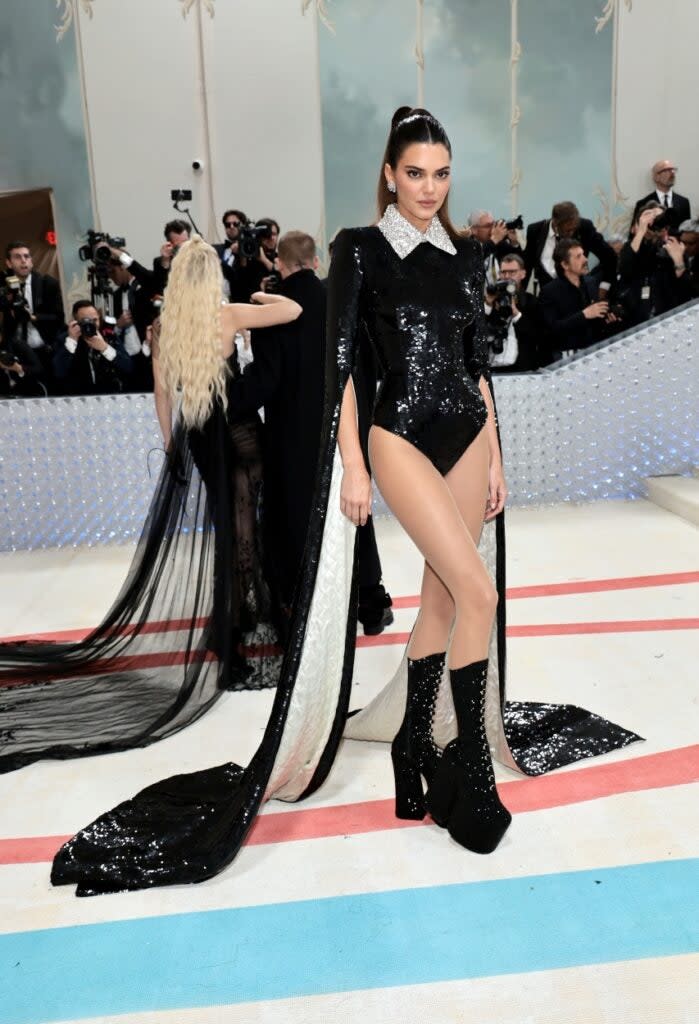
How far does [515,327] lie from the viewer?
5.93 metres

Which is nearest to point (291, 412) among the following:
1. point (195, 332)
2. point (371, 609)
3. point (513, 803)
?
point (195, 332)

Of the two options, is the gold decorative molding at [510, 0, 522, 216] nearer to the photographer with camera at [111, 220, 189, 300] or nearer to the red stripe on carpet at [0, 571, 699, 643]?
the photographer with camera at [111, 220, 189, 300]

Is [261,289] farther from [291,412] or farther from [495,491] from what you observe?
[495,491]

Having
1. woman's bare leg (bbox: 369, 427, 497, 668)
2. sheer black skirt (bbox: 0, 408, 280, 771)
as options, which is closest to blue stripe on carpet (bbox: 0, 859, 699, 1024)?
woman's bare leg (bbox: 369, 427, 497, 668)

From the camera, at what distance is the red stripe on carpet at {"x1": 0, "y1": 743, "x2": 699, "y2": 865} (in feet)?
8.00

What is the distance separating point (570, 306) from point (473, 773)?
13.9ft

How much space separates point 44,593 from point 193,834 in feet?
8.53

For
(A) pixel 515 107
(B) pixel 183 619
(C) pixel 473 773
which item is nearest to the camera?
(C) pixel 473 773

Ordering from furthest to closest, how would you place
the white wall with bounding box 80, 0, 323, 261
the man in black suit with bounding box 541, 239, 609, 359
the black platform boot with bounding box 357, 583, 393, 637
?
1. the white wall with bounding box 80, 0, 323, 261
2. the man in black suit with bounding box 541, 239, 609, 359
3. the black platform boot with bounding box 357, 583, 393, 637

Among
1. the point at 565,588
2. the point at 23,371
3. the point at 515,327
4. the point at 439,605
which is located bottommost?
the point at 565,588

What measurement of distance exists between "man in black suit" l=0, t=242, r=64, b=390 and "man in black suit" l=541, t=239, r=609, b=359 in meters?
2.87

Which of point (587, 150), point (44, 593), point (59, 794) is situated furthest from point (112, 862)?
point (587, 150)

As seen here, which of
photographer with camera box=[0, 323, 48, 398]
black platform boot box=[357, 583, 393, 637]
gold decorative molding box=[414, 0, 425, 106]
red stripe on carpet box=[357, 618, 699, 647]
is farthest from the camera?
gold decorative molding box=[414, 0, 425, 106]

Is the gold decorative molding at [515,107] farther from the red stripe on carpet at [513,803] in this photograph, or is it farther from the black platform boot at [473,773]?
the black platform boot at [473,773]
